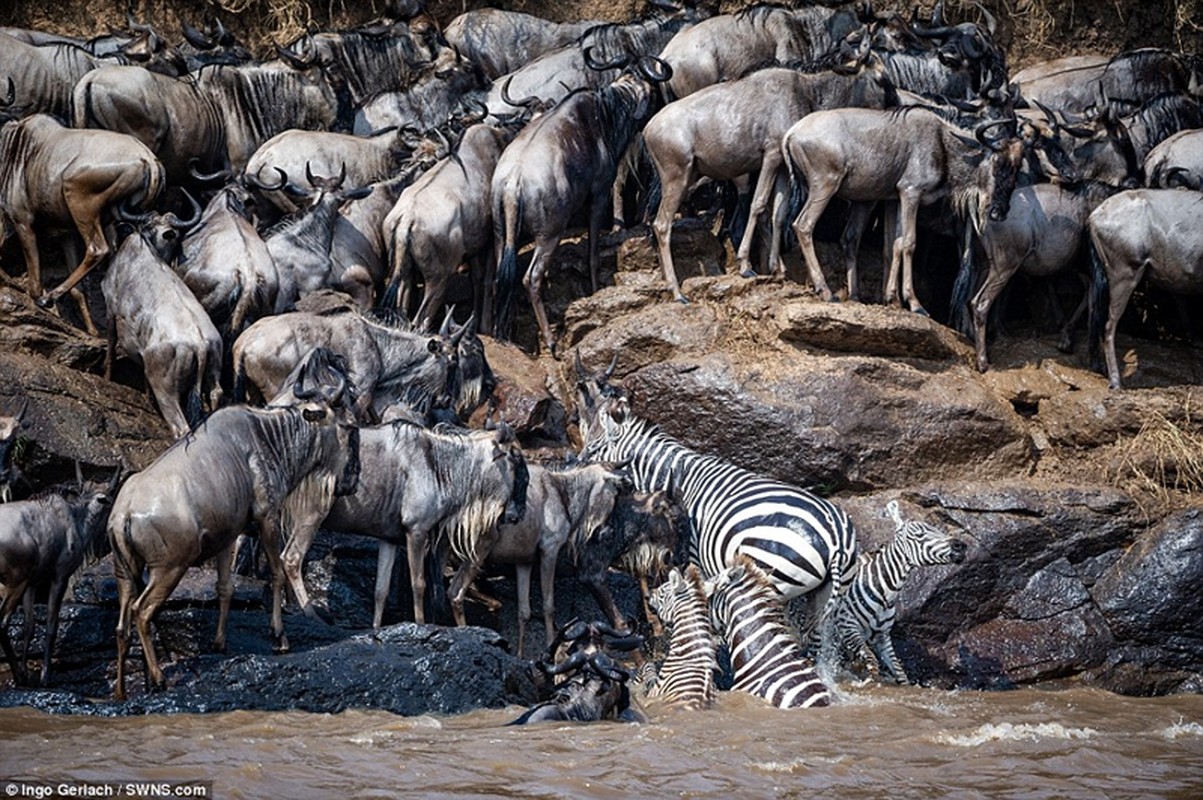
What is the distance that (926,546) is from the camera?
1047cm

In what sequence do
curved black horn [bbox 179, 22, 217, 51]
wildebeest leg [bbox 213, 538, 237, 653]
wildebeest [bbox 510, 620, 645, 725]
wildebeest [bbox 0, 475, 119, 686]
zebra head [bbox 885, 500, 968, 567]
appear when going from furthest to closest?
1. curved black horn [bbox 179, 22, 217, 51]
2. zebra head [bbox 885, 500, 968, 567]
3. wildebeest leg [bbox 213, 538, 237, 653]
4. wildebeest [bbox 0, 475, 119, 686]
5. wildebeest [bbox 510, 620, 645, 725]

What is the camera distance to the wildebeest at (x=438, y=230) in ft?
42.3

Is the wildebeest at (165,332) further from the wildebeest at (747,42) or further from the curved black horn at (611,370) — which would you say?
the wildebeest at (747,42)

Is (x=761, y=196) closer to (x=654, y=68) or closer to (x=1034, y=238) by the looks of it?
(x=654, y=68)

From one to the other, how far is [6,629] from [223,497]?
138 centimetres

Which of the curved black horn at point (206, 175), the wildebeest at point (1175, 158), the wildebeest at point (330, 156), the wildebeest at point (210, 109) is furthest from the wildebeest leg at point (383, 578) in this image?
the wildebeest at point (1175, 158)

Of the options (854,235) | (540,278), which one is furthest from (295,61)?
(854,235)

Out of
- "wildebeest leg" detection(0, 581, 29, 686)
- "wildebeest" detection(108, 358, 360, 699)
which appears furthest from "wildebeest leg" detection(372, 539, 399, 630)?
"wildebeest leg" detection(0, 581, 29, 686)

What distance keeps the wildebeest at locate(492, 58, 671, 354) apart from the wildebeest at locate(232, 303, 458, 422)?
149 cm

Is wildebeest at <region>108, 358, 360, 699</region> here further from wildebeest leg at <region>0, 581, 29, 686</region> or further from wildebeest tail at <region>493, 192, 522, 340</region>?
wildebeest tail at <region>493, 192, 522, 340</region>

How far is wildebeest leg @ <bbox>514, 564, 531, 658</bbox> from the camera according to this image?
419 inches

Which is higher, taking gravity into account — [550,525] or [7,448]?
[7,448]

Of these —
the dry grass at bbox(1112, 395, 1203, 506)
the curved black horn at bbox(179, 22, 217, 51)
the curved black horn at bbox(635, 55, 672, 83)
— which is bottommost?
the dry grass at bbox(1112, 395, 1203, 506)

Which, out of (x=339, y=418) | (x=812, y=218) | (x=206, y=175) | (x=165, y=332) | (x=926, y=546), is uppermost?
(x=206, y=175)
